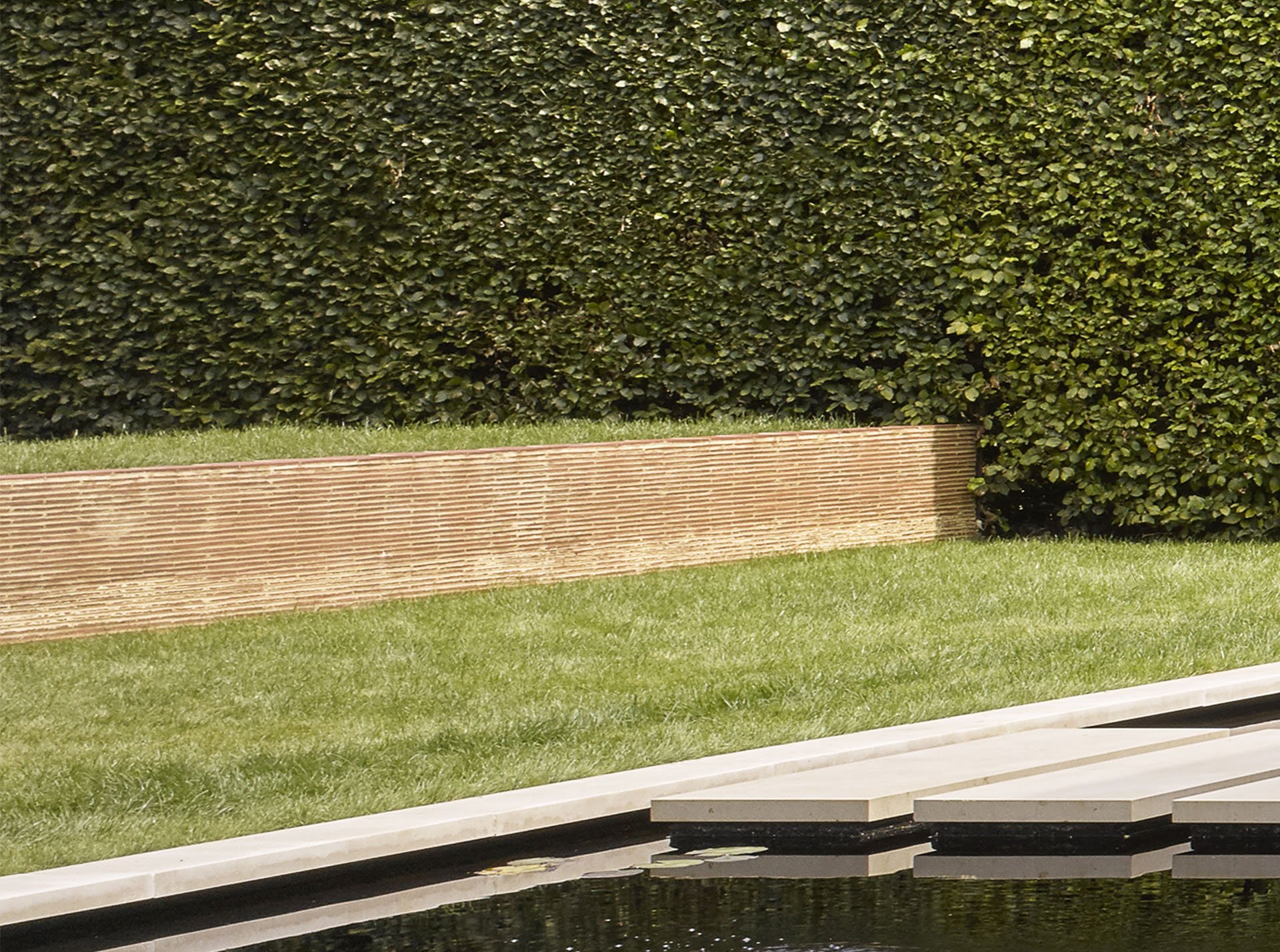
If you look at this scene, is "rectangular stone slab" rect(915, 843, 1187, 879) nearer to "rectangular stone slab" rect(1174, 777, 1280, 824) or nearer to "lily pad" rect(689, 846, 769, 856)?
"rectangular stone slab" rect(1174, 777, 1280, 824)

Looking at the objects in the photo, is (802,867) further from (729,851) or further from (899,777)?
(899,777)

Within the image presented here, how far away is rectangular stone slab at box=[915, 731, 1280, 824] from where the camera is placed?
584cm

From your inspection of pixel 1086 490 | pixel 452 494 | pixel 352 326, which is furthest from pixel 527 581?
pixel 1086 490

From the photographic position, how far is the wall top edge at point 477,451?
9.34 meters

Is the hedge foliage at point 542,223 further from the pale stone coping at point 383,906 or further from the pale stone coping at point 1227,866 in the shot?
the pale stone coping at point 383,906

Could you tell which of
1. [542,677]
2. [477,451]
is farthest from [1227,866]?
[477,451]

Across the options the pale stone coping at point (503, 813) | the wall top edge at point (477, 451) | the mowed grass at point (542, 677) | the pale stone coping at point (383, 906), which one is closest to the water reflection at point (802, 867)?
the pale stone coping at point (383, 906)

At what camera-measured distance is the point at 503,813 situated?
19.9 feet

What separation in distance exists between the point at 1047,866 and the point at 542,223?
341 inches

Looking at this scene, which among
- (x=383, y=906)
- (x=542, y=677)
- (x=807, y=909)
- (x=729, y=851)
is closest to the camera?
(x=807, y=909)

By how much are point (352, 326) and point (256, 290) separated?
30.4 inches

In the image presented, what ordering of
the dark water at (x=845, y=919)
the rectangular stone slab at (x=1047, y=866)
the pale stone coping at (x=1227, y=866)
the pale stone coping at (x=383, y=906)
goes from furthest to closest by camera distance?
the rectangular stone slab at (x=1047, y=866), the pale stone coping at (x=1227, y=866), the pale stone coping at (x=383, y=906), the dark water at (x=845, y=919)

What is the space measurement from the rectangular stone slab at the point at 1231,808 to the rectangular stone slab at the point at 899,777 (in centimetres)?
80

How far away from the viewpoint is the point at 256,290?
44.5 ft
